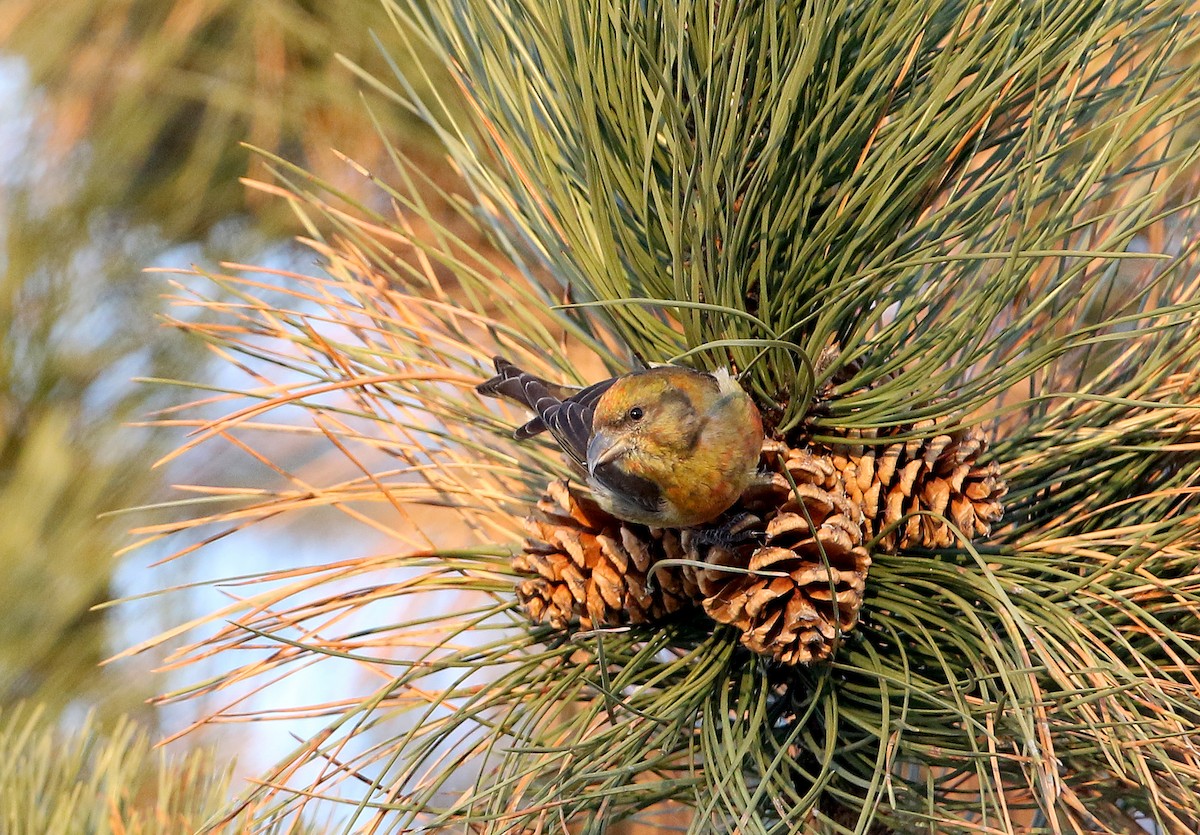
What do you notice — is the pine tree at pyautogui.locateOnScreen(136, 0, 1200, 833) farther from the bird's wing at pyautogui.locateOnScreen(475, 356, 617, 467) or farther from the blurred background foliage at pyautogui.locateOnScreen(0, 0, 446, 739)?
the blurred background foliage at pyautogui.locateOnScreen(0, 0, 446, 739)

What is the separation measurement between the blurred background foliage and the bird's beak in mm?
1229

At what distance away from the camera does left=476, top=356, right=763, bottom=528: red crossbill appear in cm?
86

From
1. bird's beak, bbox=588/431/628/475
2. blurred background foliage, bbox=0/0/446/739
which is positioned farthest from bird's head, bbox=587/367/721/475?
blurred background foliage, bbox=0/0/446/739

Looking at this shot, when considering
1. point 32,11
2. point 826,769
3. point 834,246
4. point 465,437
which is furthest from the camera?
point 32,11

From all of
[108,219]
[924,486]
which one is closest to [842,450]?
[924,486]

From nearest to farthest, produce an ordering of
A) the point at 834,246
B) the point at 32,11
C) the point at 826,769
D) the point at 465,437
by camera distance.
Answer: the point at 826,769 < the point at 834,246 < the point at 465,437 < the point at 32,11

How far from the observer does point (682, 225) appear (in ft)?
2.75

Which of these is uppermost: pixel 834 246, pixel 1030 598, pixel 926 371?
pixel 834 246

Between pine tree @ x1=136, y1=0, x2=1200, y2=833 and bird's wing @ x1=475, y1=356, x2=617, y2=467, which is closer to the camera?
pine tree @ x1=136, y1=0, x2=1200, y2=833

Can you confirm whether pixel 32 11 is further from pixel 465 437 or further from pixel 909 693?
pixel 909 693

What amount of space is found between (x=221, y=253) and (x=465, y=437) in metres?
1.31

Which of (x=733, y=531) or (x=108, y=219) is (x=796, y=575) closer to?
(x=733, y=531)

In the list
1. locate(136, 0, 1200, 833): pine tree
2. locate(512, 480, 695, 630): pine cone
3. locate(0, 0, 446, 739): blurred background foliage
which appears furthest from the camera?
locate(0, 0, 446, 739): blurred background foliage

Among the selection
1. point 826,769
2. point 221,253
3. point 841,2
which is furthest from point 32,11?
point 826,769
